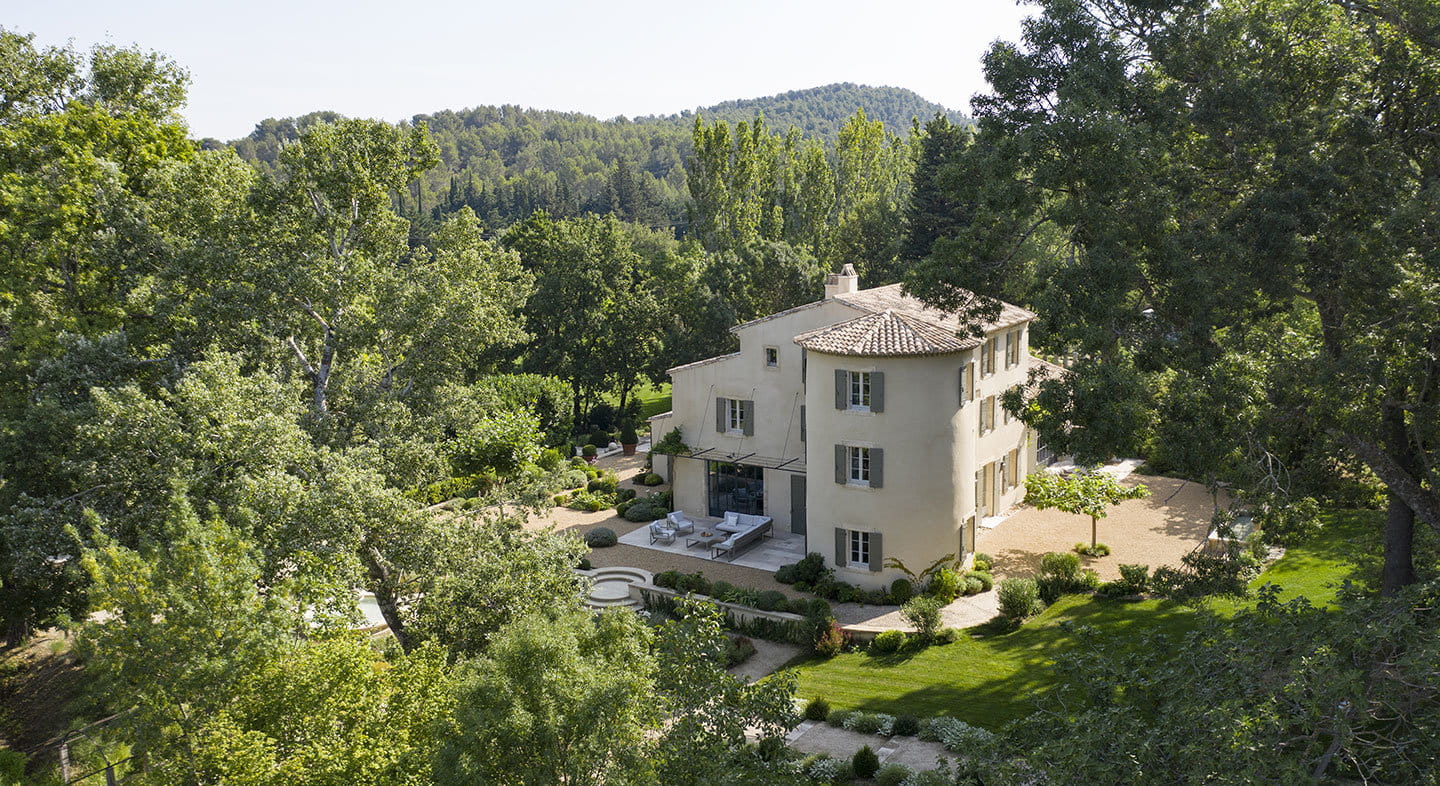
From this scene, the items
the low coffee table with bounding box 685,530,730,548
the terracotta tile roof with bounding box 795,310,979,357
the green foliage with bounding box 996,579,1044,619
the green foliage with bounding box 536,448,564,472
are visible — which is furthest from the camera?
the green foliage with bounding box 536,448,564,472

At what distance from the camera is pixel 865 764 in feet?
58.7

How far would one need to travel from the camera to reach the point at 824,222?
68250 millimetres

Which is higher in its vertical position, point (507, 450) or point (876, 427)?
point (876, 427)

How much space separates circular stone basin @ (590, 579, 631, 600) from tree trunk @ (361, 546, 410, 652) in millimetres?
8847

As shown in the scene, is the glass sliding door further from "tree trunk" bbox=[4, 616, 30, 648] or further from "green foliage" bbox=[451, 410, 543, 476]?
"tree trunk" bbox=[4, 616, 30, 648]

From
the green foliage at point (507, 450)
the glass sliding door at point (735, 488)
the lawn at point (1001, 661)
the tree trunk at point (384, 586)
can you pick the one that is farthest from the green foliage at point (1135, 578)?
the green foliage at point (507, 450)

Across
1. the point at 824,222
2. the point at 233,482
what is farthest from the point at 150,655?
the point at 824,222

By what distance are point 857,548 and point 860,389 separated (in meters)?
4.94

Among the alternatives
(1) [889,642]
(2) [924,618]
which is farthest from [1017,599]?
(1) [889,642]

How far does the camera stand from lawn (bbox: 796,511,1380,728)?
21.1m

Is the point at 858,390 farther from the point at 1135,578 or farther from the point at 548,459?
the point at 548,459

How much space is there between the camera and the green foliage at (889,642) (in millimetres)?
24266

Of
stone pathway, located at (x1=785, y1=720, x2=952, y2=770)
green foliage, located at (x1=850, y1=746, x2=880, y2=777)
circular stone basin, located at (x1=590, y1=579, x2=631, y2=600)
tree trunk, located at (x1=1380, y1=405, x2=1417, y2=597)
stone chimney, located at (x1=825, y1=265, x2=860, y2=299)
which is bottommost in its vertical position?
stone pathway, located at (x1=785, y1=720, x2=952, y2=770)

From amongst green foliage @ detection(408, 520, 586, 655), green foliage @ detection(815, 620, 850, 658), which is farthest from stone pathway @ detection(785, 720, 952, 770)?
green foliage @ detection(408, 520, 586, 655)
